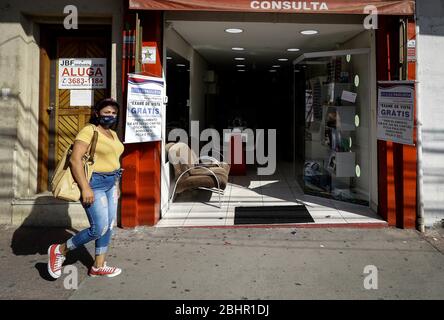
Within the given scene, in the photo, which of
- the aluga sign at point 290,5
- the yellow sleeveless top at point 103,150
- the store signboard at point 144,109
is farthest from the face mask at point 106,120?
the aluga sign at point 290,5

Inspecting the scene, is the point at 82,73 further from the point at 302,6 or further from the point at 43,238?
the point at 302,6

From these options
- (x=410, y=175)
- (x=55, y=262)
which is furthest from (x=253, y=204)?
(x=55, y=262)

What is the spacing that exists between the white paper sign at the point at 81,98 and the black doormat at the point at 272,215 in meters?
2.53

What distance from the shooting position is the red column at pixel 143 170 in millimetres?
5266

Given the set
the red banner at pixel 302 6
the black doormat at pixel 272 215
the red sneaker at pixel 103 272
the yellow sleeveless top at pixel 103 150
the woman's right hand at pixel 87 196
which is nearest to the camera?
the woman's right hand at pixel 87 196

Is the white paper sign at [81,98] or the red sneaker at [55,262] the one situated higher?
the white paper sign at [81,98]

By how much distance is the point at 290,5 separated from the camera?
16.3ft

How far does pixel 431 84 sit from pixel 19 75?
5179 millimetres

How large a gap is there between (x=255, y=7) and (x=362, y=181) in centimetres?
320

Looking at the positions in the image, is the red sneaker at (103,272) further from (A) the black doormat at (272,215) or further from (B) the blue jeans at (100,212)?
(A) the black doormat at (272,215)

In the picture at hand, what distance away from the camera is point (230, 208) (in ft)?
20.6

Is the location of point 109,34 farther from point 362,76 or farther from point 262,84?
point 262,84
